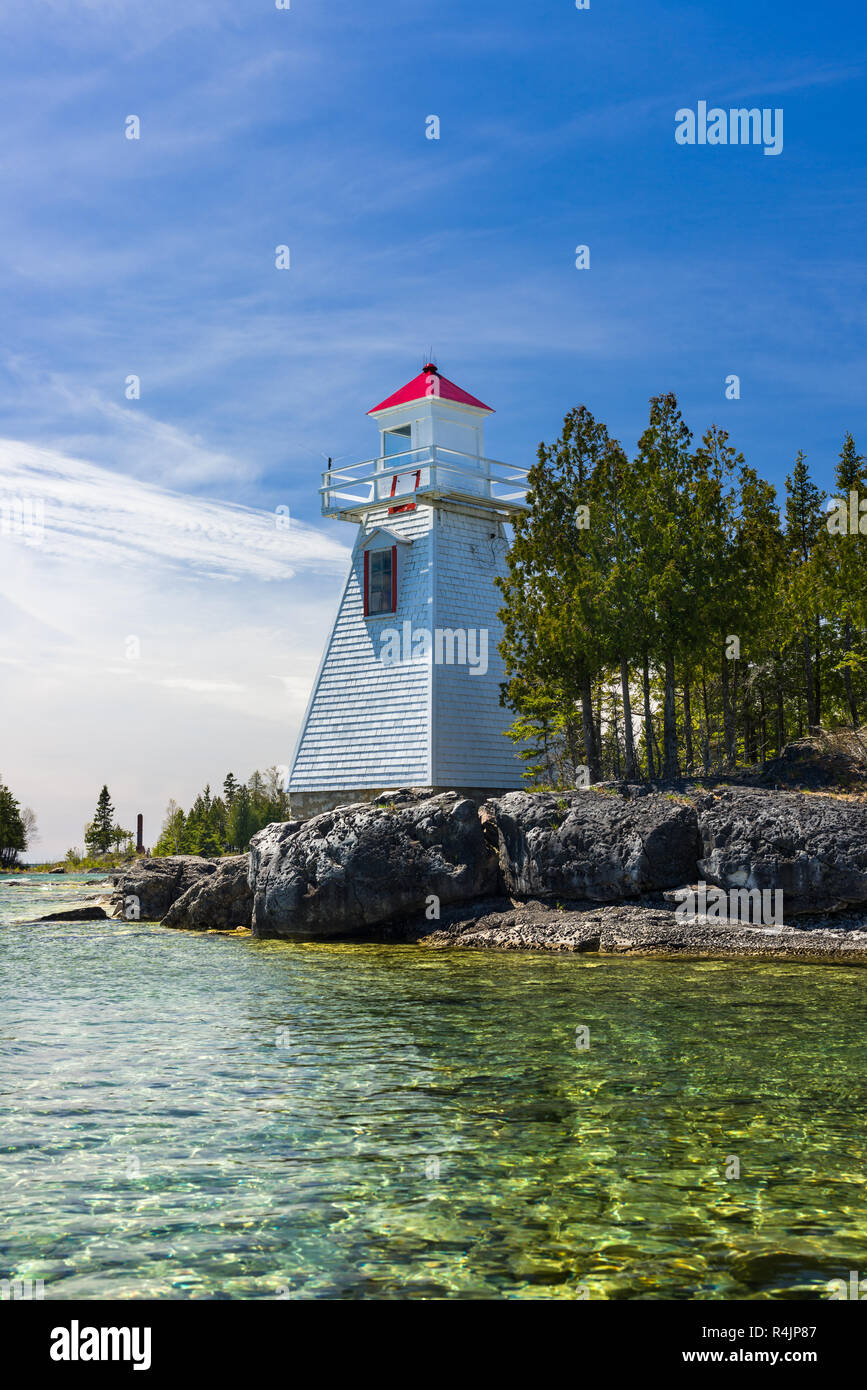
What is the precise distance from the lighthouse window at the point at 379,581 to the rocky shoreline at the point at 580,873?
268 inches

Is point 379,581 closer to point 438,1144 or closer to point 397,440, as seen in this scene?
point 397,440

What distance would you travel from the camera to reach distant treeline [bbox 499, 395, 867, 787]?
25.4m

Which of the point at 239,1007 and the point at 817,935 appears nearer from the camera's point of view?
the point at 239,1007

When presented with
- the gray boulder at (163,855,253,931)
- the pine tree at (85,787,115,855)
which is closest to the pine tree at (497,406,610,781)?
the gray boulder at (163,855,253,931)

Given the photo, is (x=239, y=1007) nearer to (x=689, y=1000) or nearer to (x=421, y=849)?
(x=689, y=1000)

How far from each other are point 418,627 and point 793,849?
13.1m

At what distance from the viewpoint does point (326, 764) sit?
30156 mm

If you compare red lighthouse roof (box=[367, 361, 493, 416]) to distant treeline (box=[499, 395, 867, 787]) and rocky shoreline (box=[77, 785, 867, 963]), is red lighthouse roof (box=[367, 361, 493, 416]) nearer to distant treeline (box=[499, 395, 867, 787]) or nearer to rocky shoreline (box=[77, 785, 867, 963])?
distant treeline (box=[499, 395, 867, 787])

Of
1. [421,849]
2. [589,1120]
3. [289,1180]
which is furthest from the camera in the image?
[421,849]

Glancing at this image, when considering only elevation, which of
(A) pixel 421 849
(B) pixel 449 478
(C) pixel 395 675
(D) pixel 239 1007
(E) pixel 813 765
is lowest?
(D) pixel 239 1007

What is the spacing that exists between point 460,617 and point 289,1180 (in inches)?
932

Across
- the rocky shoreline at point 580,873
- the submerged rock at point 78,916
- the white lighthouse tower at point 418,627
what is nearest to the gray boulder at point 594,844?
the rocky shoreline at point 580,873

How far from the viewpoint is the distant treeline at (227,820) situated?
276ft

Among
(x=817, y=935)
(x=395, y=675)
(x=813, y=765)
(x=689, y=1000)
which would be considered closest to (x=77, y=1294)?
(x=689, y=1000)
